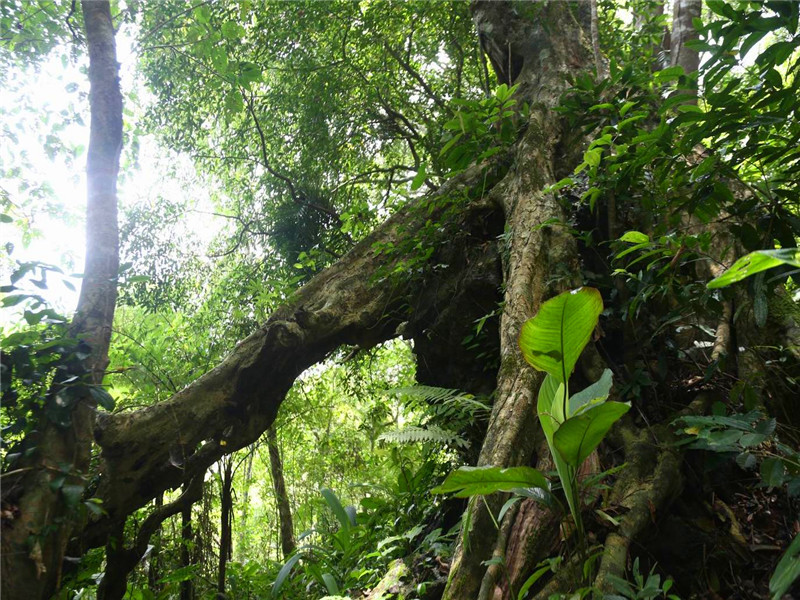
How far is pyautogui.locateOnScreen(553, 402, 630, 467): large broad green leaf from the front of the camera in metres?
1.29

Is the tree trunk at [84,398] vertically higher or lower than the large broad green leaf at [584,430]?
higher

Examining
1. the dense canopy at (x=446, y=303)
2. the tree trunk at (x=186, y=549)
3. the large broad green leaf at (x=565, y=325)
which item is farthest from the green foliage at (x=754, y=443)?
the tree trunk at (x=186, y=549)

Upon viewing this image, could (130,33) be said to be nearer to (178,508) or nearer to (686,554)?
(178,508)

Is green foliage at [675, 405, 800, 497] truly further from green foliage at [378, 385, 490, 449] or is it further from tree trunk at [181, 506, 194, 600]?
tree trunk at [181, 506, 194, 600]

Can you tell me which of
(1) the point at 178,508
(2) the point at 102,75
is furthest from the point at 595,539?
(2) the point at 102,75

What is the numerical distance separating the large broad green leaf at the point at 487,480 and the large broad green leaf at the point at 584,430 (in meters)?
Answer: 0.11

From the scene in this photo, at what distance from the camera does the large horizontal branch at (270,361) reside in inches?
128

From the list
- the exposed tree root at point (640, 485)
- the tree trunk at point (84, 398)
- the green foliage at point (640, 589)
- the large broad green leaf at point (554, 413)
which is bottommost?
the green foliage at point (640, 589)

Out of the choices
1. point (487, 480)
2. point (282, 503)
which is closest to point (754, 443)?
point (487, 480)

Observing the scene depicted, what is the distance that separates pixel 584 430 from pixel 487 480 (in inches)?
11.4

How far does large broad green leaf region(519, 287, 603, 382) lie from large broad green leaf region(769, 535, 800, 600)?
62 cm

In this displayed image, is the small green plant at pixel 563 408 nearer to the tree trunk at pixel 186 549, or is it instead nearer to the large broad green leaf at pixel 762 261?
the large broad green leaf at pixel 762 261

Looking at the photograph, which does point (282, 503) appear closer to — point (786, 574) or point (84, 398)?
point (84, 398)

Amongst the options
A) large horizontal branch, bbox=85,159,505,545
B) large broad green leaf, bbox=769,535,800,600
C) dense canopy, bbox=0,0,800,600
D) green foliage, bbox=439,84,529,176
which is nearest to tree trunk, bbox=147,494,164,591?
dense canopy, bbox=0,0,800,600
